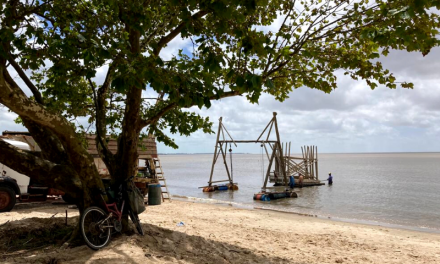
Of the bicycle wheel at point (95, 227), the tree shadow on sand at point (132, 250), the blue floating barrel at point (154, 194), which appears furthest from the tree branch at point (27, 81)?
the blue floating barrel at point (154, 194)

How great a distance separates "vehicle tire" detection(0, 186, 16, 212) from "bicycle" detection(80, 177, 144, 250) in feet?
25.3

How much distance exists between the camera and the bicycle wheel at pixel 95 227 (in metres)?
5.70

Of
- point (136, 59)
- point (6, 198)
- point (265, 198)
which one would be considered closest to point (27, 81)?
point (136, 59)

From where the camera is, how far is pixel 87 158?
6.07 meters

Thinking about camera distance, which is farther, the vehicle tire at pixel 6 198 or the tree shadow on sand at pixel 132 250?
the vehicle tire at pixel 6 198

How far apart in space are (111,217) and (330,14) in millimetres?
5784

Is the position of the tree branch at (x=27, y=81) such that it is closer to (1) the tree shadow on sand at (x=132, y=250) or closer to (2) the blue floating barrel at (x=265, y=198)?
(1) the tree shadow on sand at (x=132, y=250)

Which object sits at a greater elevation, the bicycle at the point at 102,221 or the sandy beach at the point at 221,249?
the bicycle at the point at 102,221

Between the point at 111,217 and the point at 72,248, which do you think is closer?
the point at 72,248

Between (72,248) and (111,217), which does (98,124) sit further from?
(72,248)

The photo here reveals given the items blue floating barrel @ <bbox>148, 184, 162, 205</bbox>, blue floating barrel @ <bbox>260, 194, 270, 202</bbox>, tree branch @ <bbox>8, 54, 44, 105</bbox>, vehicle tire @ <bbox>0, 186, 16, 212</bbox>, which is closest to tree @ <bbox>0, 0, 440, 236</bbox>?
tree branch @ <bbox>8, 54, 44, 105</bbox>

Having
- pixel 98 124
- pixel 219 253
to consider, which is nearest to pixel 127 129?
pixel 98 124

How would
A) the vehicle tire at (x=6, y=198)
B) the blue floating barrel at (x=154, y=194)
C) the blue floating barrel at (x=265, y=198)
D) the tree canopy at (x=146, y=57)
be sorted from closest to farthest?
1. the tree canopy at (x=146, y=57)
2. the vehicle tire at (x=6, y=198)
3. the blue floating barrel at (x=154, y=194)
4. the blue floating barrel at (x=265, y=198)

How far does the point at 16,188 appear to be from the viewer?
12375 mm
